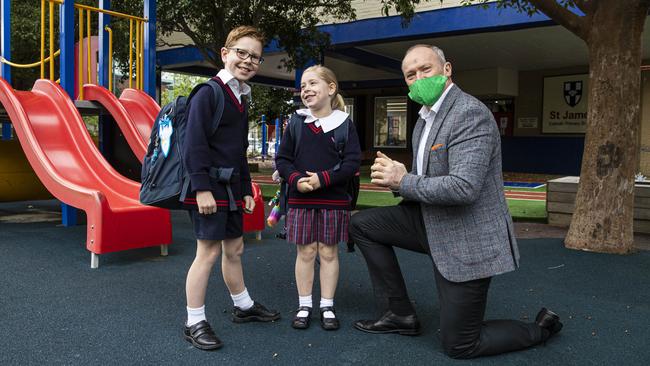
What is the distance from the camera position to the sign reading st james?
54.8 feet

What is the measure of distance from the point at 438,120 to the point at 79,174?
4.13m

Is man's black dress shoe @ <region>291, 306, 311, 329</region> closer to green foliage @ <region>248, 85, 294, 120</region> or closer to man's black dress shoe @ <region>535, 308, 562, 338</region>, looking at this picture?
man's black dress shoe @ <region>535, 308, 562, 338</region>

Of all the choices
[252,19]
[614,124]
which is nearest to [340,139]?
[614,124]

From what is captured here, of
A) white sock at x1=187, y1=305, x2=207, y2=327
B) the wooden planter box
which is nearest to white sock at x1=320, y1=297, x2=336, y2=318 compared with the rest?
white sock at x1=187, y1=305, x2=207, y2=327

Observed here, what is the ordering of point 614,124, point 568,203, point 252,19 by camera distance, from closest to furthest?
point 614,124 < point 568,203 < point 252,19

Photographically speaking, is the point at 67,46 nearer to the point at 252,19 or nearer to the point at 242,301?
the point at 252,19

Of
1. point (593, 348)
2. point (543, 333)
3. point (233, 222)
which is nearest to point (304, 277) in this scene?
point (233, 222)

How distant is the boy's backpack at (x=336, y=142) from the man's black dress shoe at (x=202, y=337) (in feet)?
2.72

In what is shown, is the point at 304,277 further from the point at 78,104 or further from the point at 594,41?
the point at 78,104

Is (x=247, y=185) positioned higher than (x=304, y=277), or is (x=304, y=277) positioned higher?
(x=247, y=185)

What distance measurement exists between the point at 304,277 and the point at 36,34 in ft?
42.5

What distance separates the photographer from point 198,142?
265cm

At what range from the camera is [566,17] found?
18.1ft

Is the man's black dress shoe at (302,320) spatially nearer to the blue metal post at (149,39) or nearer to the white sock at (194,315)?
the white sock at (194,315)
